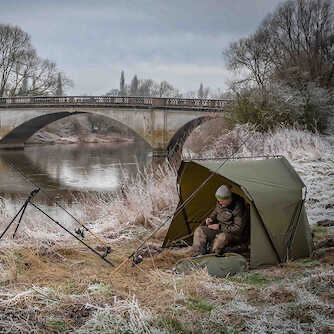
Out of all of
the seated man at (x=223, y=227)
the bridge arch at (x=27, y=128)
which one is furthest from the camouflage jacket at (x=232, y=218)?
the bridge arch at (x=27, y=128)

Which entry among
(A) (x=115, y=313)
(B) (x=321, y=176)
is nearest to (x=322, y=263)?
(A) (x=115, y=313)

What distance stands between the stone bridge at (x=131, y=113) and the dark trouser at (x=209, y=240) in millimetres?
18582

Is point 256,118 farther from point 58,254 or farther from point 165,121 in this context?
point 165,121

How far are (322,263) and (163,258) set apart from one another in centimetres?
190

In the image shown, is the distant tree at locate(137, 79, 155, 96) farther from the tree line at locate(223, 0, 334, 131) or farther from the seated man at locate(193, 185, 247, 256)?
the seated man at locate(193, 185, 247, 256)

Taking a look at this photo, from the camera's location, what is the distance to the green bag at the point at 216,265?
4457 millimetres

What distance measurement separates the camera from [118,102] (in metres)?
28.8

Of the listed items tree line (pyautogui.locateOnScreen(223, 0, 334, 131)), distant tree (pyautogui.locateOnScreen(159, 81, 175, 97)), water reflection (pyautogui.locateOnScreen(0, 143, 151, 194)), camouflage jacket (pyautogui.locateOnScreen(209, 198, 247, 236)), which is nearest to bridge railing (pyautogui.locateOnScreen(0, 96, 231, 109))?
tree line (pyautogui.locateOnScreen(223, 0, 334, 131))

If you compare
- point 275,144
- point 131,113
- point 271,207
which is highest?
point 131,113

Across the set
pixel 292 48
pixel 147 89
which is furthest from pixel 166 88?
pixel 292 48

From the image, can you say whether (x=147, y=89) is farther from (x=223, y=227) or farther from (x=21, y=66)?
(x=223, y=227)

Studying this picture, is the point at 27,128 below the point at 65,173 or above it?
above

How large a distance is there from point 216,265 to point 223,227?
0.63 m

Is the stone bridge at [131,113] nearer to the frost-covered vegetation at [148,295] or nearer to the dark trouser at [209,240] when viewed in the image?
the dark trouser at [209,240]
